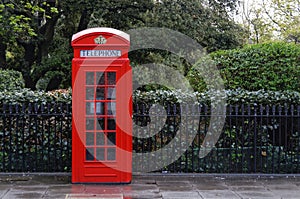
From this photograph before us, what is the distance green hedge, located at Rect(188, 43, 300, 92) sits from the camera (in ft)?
31.0

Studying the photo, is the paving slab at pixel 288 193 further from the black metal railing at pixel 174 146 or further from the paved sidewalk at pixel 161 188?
the black metal railing at pixel 174 146

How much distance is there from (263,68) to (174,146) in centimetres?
248

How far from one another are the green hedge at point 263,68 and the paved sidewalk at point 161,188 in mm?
1996

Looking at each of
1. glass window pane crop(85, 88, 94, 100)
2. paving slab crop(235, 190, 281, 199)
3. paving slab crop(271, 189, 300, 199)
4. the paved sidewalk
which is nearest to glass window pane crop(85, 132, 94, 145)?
glass window pane crop(85, 88, 94, 100)

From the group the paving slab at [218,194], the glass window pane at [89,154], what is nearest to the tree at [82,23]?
the glass window pane at [89,154]

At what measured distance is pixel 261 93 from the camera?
881 cm

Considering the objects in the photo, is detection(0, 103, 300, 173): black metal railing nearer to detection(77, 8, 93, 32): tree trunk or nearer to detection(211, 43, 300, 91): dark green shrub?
detection(211, 43, 300, 91): dark green shrub

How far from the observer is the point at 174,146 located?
28.8 feet

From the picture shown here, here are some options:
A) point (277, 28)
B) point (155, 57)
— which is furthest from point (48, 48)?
point (277, 28)

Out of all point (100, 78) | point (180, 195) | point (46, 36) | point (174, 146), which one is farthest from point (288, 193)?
point (46, 36)

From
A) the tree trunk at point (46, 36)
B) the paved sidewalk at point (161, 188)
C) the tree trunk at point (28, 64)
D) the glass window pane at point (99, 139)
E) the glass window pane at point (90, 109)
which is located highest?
the tree trunk at point (46, 36)

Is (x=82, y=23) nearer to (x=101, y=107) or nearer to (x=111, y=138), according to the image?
(x=101, y=107)

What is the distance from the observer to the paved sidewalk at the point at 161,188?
6.98m

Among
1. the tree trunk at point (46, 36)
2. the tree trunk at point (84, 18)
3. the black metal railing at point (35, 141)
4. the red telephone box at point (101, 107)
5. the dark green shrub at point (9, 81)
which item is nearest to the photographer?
the red telephone box at point (101, 107)
